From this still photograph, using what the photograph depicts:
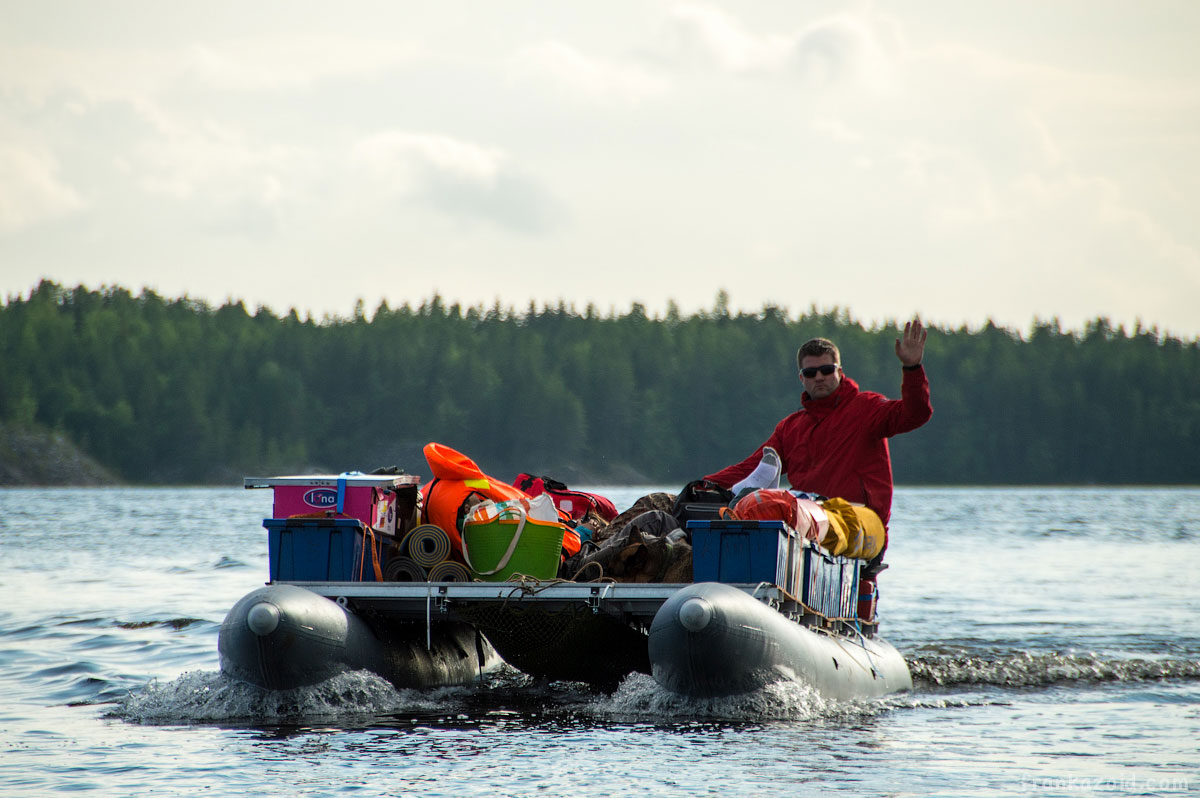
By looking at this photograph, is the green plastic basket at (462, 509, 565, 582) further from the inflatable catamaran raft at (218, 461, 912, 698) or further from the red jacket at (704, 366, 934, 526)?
the red jacket at (704, 366, 934, 526)

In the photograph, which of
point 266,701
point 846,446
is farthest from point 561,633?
point 846,446

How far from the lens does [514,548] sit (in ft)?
26.7

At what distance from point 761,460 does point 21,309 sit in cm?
11098

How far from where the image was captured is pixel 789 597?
25.3ft

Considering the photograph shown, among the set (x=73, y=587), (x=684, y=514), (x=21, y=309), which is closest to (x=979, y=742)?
(x=684, y=514)

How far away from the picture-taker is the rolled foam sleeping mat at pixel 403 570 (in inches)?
332

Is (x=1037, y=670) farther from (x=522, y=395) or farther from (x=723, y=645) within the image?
(x=522, y=395)

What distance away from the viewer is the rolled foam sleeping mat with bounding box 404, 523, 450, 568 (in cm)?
838

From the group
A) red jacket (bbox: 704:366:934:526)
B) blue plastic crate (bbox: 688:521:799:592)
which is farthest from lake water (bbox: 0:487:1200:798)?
red jacket (bbox: 704:366:934:526)

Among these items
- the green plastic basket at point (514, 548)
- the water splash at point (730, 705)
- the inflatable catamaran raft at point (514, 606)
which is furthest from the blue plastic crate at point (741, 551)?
the green plastic basket at point (514, 548)

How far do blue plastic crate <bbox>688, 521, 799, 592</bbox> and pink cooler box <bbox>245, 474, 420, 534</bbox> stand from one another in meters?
1.84

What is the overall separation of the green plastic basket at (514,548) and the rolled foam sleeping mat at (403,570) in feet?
1.32

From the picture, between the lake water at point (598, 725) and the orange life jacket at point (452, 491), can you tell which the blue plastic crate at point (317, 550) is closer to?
the orange life jacket at point (452, 491)

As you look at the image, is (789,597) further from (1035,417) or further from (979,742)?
(1035,417)
